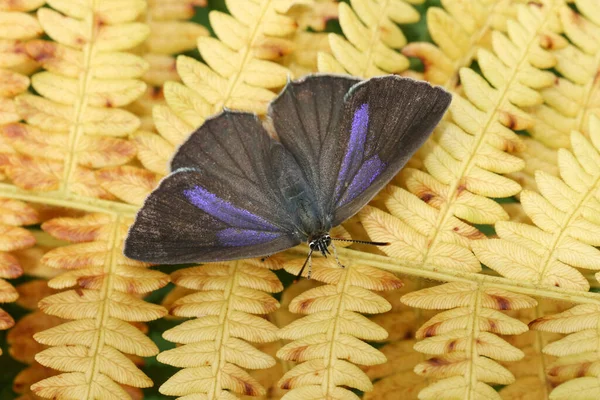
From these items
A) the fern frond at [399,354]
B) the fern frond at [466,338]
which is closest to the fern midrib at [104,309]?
the fern frond at [399,354]

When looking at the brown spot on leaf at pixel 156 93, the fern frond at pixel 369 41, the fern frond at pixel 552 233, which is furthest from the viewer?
the brown spot on leaf at pixel 156 93

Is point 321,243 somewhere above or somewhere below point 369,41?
below

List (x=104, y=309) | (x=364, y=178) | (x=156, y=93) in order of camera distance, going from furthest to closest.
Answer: (x=156, y=93)
(x=364, y=178)
(x=104, y=309)

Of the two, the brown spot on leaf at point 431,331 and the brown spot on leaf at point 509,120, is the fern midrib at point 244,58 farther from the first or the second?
the brown spot on leaf at point 431,331

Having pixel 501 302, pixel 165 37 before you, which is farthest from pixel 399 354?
pixel 165 37

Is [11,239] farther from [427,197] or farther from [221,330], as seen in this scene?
[427,197]

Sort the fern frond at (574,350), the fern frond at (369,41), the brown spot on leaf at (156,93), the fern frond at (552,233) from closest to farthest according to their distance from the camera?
the fern frond at (574,350), the fern frond at (552,233), the fern frond at (369,41), the brown spot on leaf at (156,93)

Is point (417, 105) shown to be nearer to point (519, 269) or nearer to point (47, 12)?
point (519, 269)
